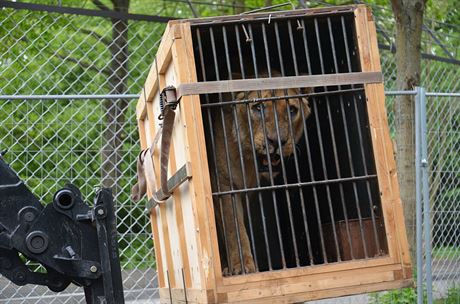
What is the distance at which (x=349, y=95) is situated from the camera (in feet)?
14.3

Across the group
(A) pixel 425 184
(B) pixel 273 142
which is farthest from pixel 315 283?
(A) pixel 425 184

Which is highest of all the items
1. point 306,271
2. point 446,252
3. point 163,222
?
point 163,222

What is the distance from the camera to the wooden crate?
3.80 metres

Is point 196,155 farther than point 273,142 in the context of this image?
No

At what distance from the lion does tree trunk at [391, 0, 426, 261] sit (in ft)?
8.01

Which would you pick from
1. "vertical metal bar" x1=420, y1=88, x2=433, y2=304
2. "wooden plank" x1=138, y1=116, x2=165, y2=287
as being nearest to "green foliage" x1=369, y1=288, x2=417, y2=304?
"vertical metal bar" x1=420, y1=88, x2=433, y2=304

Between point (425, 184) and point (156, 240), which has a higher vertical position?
point (425, 184)

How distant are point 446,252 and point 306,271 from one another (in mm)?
4582

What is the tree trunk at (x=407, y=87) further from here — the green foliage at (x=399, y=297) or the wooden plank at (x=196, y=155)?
the wooden plank at (x=196, y=155)

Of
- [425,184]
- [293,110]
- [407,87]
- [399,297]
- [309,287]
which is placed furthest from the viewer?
[399,297]

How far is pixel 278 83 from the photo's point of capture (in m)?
4.06

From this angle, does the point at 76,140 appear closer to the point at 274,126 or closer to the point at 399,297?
the point at 274,126

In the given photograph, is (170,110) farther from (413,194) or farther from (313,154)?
(413,194)

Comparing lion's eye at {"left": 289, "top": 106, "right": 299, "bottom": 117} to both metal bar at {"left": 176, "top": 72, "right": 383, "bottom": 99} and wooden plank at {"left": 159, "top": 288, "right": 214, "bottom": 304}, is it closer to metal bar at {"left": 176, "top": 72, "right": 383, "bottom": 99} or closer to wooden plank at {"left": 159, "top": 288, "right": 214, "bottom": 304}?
metal bar at {"left": 176, "top": 72, "right": 383, "bottom": 99}
